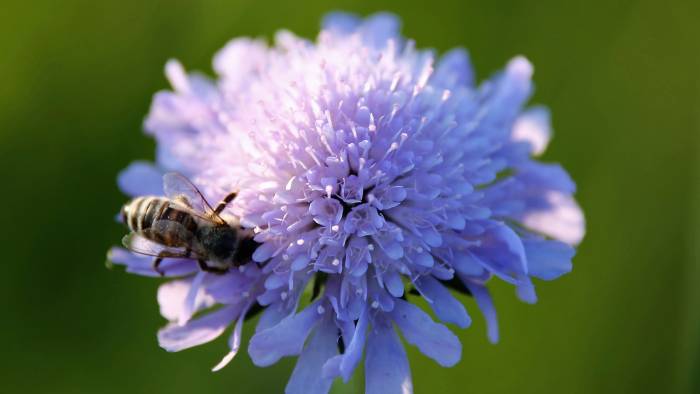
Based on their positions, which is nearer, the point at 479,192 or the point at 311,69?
the point at 479,192

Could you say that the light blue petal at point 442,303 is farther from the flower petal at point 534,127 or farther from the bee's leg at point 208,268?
the flower petal at point 534,127

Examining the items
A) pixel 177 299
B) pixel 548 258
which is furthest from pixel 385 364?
pixel 177 299

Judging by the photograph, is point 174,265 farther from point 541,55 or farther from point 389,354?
point 541,55

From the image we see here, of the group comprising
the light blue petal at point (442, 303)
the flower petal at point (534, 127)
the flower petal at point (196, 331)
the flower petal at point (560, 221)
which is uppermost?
the flower petal at point (534, 127)

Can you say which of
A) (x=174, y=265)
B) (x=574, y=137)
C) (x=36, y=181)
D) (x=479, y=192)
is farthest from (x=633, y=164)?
(x=36, y=181)

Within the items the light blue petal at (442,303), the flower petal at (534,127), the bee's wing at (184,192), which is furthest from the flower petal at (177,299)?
the flower petal at (534,127)

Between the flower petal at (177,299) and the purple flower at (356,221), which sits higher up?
the purple flower at (356,221)

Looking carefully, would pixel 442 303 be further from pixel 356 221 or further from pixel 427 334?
pixel 356 221
